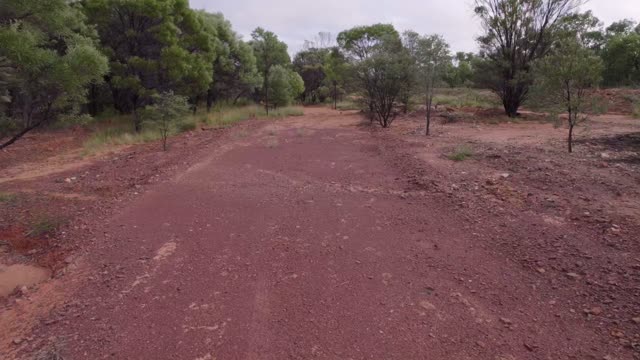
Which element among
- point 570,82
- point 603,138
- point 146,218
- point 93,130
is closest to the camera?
point 146,218

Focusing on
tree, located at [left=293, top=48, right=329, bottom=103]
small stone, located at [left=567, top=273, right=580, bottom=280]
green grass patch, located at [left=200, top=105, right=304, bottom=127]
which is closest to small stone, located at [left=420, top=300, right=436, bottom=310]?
small stone, located at [left=567, top=273, right=580, bottom=280]

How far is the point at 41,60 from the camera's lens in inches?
217

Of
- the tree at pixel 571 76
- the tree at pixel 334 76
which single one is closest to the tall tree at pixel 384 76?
the tree at pixel 571 76

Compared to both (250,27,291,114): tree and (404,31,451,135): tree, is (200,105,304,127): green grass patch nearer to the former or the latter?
(250,27,291,114): tree

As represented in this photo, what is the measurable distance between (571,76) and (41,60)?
1143 cm

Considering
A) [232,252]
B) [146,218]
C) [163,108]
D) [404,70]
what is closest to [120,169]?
[163,108]

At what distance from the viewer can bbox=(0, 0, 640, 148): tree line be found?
5895 millimetres

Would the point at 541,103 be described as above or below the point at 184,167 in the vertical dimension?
above

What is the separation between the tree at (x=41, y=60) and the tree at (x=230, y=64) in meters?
17.0

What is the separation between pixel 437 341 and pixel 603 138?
12185 mm

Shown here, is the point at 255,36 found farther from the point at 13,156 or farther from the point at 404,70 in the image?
the point at 13,156

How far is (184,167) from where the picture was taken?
938cm

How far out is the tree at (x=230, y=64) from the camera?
75.5ft

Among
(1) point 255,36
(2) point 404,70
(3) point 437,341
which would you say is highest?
(1) point 255,36
